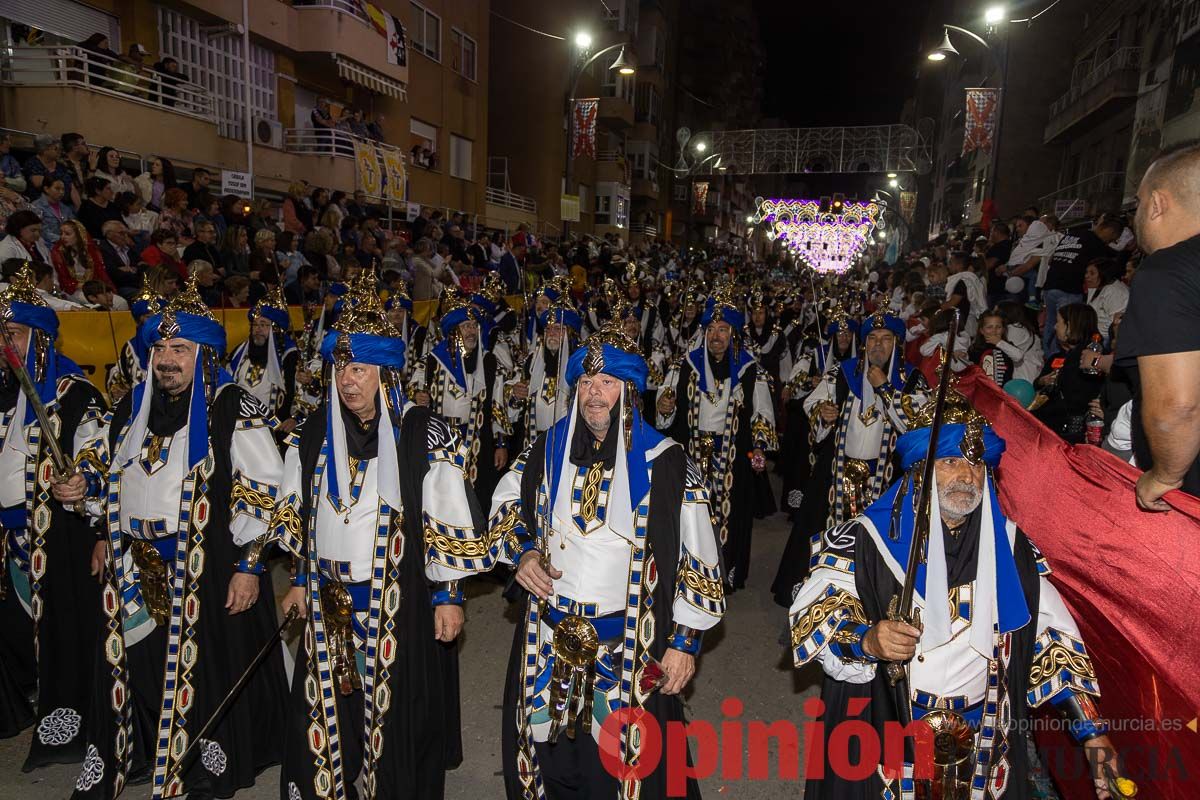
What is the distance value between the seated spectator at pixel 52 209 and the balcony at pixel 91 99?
4350 mm

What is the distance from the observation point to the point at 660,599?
10.8 feet

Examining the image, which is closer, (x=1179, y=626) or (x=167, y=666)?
(x=1179, y=626)

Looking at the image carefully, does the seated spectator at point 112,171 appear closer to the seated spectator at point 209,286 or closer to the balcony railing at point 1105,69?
the seated spectator at point 209,286

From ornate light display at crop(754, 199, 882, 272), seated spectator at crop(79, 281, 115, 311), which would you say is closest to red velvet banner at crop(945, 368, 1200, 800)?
seated spectator at crop(79, 281, 115, 311)

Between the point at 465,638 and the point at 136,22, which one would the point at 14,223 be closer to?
the point at 465,638

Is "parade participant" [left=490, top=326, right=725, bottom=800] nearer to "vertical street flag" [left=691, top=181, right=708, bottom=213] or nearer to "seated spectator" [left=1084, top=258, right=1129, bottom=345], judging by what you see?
"seated spectator" [left=1084, top=258, right=1129, bottom=345]

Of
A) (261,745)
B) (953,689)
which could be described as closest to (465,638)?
(261,745)

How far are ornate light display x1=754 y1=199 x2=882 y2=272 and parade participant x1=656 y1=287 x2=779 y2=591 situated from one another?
108 ft

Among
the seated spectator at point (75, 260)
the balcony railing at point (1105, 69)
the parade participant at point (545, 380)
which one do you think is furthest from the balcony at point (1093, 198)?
the seated spectator at point (75, 260)

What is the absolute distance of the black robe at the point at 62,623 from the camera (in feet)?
13.6

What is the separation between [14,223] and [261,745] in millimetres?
6252

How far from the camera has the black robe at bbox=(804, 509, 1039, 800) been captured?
290cm

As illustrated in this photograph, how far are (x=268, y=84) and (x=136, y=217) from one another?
32.4 ft

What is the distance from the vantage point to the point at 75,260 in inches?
331
